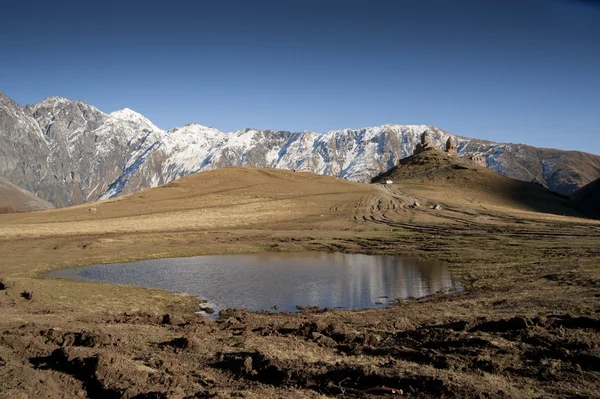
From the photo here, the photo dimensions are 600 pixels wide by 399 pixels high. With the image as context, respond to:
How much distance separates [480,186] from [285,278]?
9472cm

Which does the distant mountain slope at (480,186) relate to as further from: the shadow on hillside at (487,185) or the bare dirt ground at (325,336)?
the bare dirt ground at (325,336)

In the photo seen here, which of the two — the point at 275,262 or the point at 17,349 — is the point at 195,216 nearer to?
the point at 275,262

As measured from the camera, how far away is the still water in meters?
26.5

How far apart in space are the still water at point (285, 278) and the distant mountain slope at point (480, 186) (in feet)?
201

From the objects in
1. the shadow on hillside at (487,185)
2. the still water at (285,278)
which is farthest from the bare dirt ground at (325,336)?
the shadow on hillside at (487,185)

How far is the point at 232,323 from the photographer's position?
1941 centimetres

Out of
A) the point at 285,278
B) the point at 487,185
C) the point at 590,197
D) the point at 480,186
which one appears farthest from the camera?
the point at 590,197

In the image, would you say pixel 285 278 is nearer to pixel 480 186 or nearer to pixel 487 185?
pixel 480 186

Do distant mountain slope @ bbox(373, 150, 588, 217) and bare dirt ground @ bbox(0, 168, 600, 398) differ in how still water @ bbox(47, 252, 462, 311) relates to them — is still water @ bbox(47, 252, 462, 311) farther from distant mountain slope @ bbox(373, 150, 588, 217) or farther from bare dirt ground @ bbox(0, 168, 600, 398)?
distant mountain slope @ bbox(373, 150, 588, 217)

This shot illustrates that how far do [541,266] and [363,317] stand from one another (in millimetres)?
16826

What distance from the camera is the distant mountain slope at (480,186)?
100062mm

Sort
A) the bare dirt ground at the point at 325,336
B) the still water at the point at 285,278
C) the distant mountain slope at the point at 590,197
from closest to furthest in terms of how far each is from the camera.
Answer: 1. the bare dirt ground at the point at 325,336
2. the still water at the point at 285,278
3. the distant mountain slope at the point at 590,197

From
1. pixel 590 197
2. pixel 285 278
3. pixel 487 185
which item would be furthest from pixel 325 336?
pixel 590 197

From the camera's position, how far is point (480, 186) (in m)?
115
